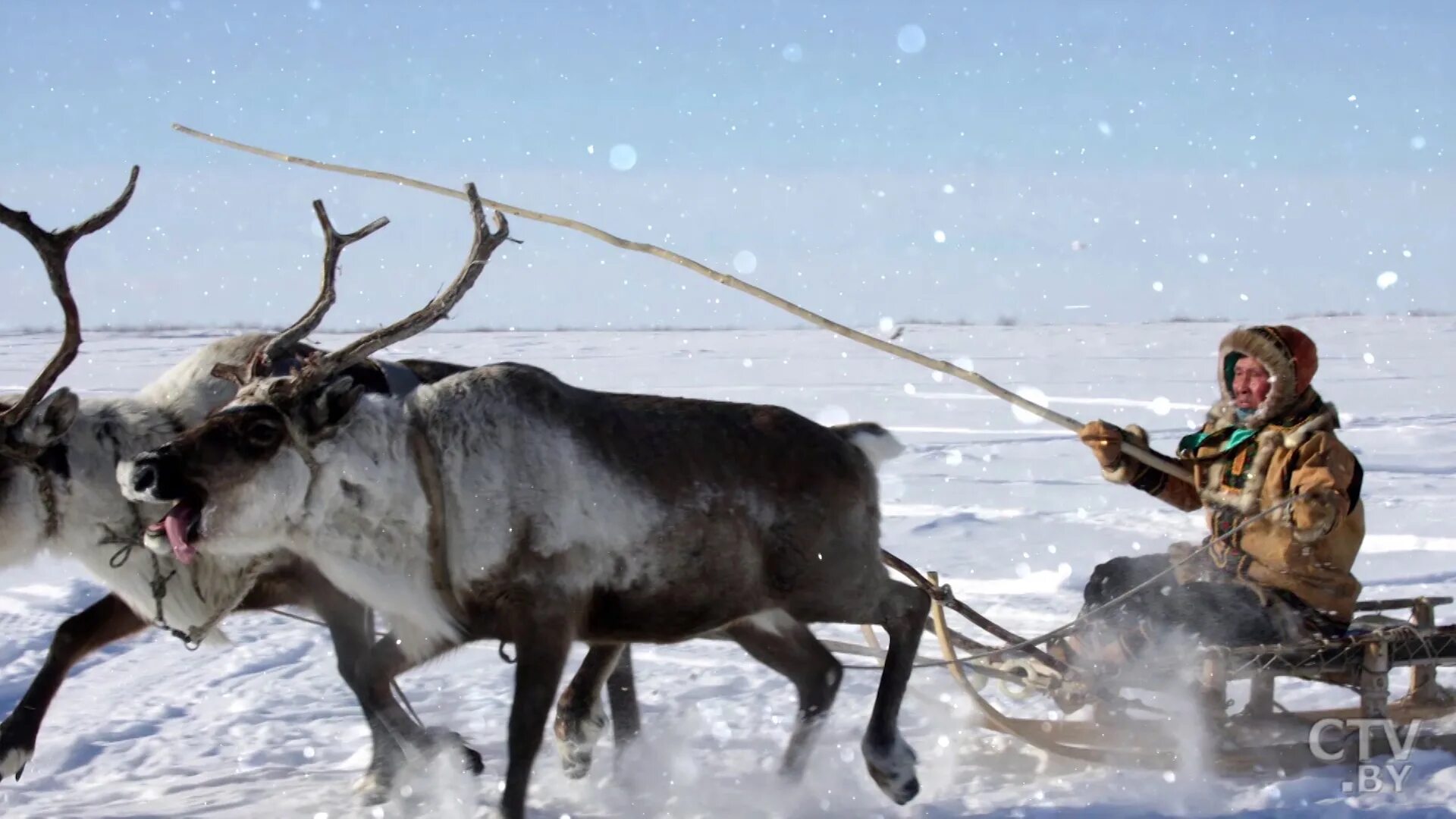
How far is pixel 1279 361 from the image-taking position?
4.18m

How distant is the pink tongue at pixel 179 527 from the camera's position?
137 inches

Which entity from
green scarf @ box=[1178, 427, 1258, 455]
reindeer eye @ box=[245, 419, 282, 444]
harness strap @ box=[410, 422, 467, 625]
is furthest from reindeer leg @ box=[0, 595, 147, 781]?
green scarf @ box=[1178, 427, 1258, 455]

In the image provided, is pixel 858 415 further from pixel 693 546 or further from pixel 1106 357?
pixel 693 546

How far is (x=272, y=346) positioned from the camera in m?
4.00

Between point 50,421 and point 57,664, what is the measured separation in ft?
2.46

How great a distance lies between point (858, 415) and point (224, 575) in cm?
1034

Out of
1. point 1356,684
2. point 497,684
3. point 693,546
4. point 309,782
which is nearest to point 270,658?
point 497,684

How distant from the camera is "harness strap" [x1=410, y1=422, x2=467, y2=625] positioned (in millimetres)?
3639

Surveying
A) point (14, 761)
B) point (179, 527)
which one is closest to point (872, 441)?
point (179, 527)

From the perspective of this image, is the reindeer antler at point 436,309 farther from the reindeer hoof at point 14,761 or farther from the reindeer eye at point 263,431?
the reindeer hoof at point 14,761

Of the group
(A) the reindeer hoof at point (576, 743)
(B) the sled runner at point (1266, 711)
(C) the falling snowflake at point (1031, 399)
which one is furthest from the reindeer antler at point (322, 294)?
(C) the falling snowflake at point (1031, 399)

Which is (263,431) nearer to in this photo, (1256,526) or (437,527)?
(437,527)

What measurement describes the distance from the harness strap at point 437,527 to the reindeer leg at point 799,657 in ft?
3.50

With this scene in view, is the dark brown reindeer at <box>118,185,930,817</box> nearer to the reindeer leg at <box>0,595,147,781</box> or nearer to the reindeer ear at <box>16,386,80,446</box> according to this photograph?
the reindeer ear at <box>16,386,80,446</box>
